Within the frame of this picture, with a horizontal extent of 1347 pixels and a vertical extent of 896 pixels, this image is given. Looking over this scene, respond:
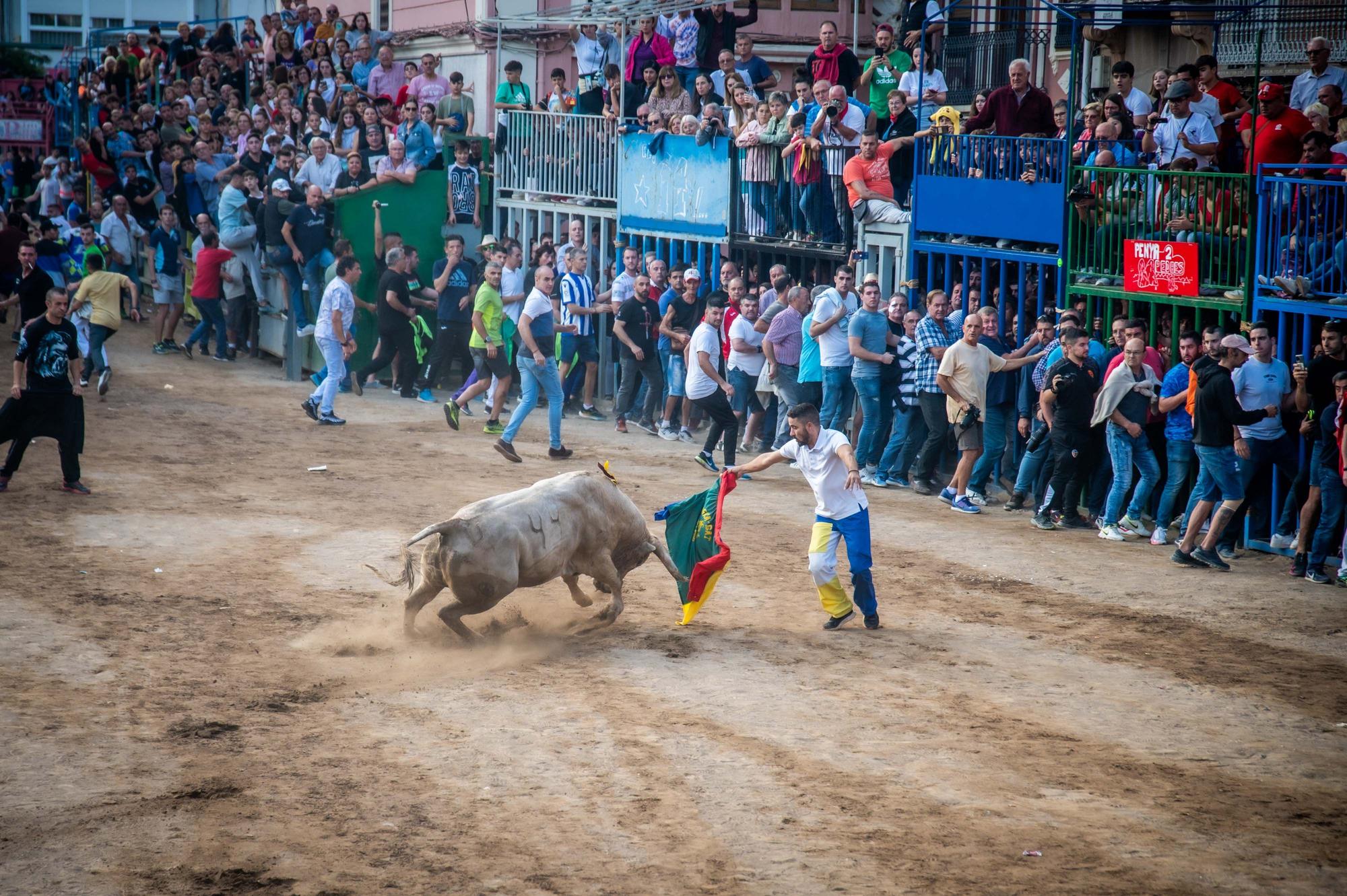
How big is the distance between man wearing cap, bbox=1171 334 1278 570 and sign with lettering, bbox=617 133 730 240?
7.66 m

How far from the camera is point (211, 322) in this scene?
21.8 m

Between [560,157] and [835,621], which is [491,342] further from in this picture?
[835,621]

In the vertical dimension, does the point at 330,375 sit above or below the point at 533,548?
above

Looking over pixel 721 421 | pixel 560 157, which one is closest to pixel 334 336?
pixel 721 421

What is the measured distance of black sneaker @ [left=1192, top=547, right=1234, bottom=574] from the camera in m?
11.8

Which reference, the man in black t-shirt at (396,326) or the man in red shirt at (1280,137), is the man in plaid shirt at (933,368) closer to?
the man in red shirt at (1280,137)

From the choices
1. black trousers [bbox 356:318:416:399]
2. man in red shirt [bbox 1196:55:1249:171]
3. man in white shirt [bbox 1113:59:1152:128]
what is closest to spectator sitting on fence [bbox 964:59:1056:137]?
man in white shirt [bbox 1113:59:1152:128]

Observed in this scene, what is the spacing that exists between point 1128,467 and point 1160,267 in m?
1.93

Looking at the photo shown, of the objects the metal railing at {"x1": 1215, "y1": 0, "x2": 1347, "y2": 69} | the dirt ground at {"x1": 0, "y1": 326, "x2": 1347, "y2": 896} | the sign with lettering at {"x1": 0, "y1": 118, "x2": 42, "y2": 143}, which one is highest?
the metal railing at {"x1": 1215, "y1": 0, "x2": 1347, "y2": 69}

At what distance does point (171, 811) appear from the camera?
6.66m

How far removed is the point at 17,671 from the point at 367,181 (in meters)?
13.1

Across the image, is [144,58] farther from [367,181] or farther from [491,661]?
[491,661]

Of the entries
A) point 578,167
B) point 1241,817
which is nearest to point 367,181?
point 578,167

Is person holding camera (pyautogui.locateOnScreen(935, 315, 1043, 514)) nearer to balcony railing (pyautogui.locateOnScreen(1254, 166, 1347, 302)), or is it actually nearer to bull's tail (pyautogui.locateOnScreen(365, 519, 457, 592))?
balcony railing (pyautogui.locateOnScreen(1254, 166, 1347, 302))
